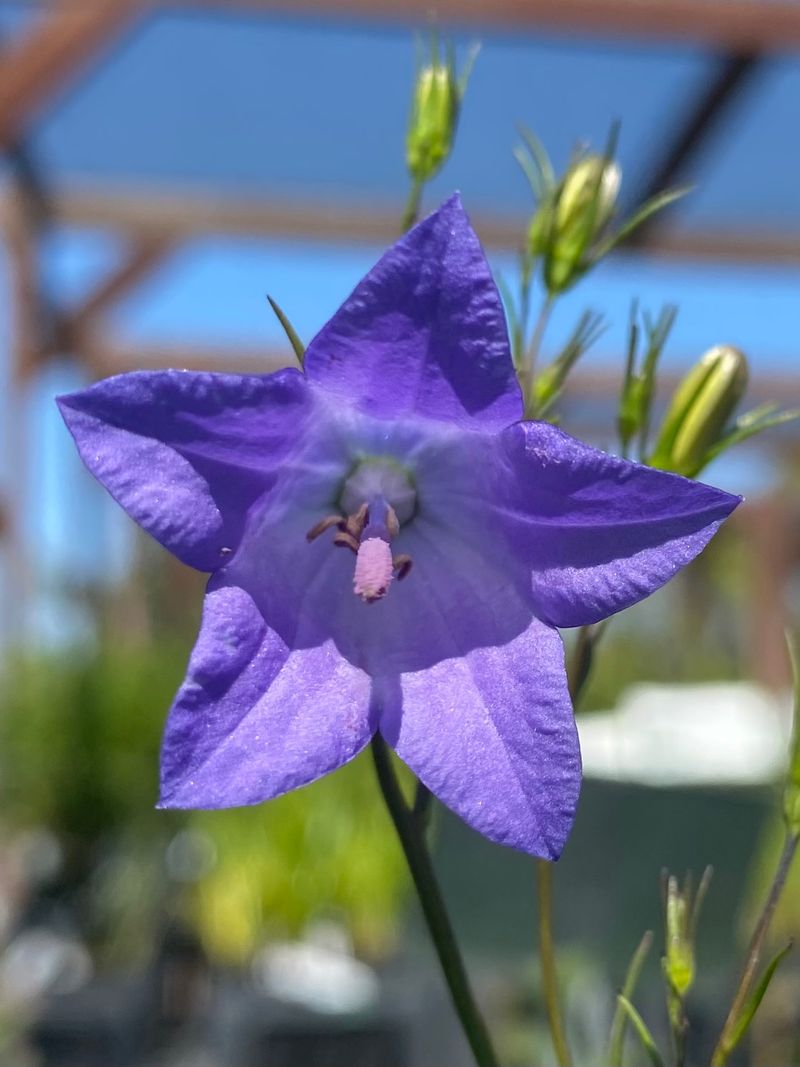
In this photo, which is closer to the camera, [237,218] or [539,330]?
[539,330]

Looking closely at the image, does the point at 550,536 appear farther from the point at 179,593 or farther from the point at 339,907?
the point at 179,593

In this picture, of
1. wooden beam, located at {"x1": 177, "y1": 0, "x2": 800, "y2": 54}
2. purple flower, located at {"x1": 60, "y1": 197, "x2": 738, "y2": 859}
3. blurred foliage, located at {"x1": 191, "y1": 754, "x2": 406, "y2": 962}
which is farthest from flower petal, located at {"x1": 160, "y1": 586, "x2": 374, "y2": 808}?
wooden beam, located at {"x1": 177, "y1": 0, "x2": 800, "y2": 54}

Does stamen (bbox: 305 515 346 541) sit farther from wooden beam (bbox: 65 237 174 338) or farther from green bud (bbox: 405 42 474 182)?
wooden beam (bbox: 65 237 174 338)

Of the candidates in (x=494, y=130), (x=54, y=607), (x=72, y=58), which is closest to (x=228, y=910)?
(x=54, y=607)

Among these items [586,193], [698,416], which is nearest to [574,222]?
[586,193]

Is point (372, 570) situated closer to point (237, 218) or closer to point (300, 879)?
point (300, 879)
